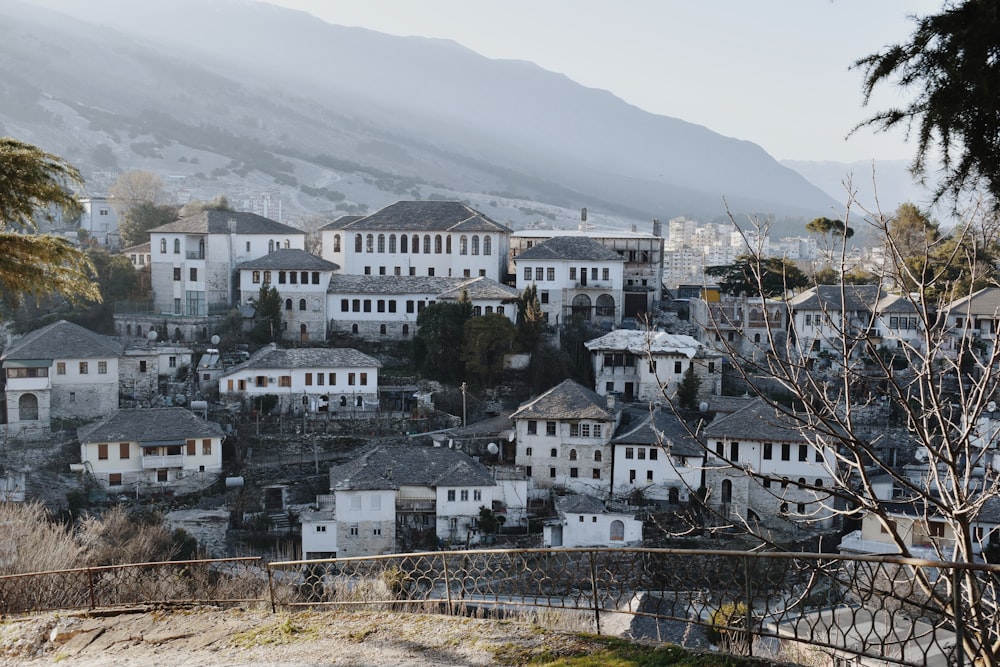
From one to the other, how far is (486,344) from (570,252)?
7458mm

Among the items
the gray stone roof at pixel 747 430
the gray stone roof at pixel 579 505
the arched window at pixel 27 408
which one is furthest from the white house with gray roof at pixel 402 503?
the arched window at pixel 27 408

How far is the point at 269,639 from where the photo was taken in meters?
9.02

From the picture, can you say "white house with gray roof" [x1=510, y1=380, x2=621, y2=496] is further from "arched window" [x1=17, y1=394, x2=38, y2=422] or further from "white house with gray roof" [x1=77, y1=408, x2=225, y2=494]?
"arched window" [x1=17, y1=394, x2=38, y2=422]

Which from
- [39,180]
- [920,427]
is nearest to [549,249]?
[39,180]

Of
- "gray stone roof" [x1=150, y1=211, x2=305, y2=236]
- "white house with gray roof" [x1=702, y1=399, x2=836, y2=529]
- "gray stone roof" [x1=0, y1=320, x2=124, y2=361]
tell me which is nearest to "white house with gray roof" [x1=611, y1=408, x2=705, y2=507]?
"white house with gray roof" [x1=702, y1=399, x2=836, y2=529]

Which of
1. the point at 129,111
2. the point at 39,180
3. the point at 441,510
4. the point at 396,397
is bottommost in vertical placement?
the point at 441,510

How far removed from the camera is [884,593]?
649cm

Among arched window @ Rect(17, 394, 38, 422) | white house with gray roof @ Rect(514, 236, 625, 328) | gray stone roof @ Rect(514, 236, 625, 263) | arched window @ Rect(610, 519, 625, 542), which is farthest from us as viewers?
gray stone roof @ Rect(514, 236, 625, 263)

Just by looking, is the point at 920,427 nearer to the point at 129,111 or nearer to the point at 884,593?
the point at 884,593

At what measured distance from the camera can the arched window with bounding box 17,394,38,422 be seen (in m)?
32.2

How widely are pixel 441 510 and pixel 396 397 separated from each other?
6.94 meters

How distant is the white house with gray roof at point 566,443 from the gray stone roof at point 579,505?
1.78 m

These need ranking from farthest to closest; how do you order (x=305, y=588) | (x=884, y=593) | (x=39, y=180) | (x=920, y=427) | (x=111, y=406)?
1. (x=111, y=406)
2. (x=305, y=588)
3. (x=39, y=180)
4. (x=920, y=427)
5. (x=884, y=593)

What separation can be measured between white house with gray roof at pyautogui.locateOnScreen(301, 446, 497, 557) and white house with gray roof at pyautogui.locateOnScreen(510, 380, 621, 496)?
2.24 meters
